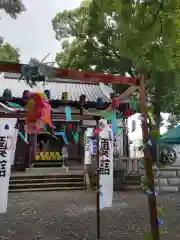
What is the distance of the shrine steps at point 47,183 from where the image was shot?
36.3 ft

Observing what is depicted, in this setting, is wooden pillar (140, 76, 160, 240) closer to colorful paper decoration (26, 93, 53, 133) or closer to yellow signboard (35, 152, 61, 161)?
colorful paper decoration (26, 93, 53, 133)

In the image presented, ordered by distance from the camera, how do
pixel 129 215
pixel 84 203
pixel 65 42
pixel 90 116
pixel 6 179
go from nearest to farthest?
pixel 90 116
pixel 6 179
pixel 129 215
pixel 84 203
pixel 65 42

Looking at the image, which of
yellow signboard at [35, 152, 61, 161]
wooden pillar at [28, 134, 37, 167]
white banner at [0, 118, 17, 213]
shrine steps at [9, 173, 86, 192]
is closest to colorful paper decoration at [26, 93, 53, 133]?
white banner at [0, 118, 17, 213]

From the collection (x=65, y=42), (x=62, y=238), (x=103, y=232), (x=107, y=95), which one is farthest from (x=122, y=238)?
(x=65, y=42)

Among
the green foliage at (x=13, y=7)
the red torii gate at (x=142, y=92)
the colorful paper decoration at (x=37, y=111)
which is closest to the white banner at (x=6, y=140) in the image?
the colorful paper decoration at (x=37, y=111)

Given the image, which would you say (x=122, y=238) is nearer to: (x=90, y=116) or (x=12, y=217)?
(x=90, y=116)

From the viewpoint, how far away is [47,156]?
570 inches

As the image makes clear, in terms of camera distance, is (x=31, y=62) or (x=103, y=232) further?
(x=103, y=232)

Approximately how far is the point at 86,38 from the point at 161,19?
1330cm

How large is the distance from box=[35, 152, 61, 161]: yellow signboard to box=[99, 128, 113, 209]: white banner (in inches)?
310

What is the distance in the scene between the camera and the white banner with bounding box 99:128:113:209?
20.0ft

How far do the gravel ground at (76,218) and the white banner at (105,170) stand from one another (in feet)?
2.15

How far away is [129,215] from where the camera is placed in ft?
23.1

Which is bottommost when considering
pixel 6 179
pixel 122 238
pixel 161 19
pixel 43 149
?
pixel 122 238
